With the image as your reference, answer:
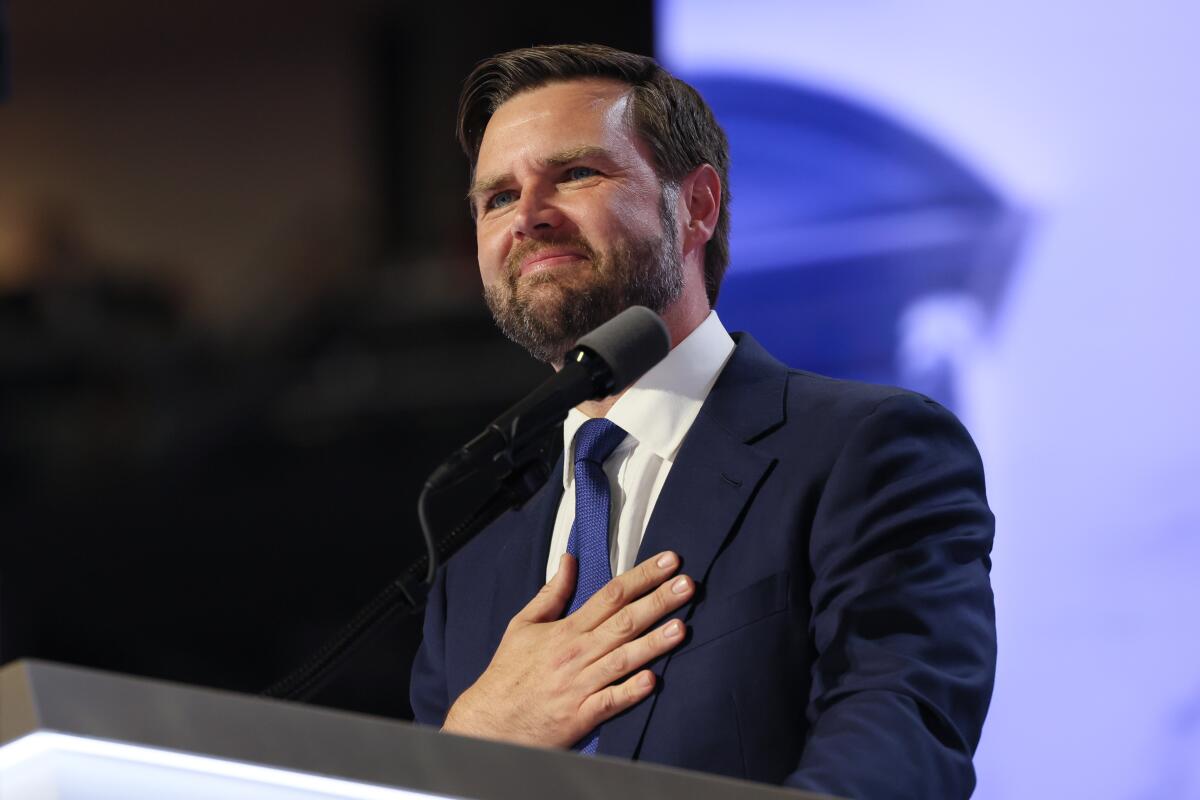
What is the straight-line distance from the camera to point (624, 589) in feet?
5.25

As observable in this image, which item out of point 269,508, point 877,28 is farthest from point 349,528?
point 877,28

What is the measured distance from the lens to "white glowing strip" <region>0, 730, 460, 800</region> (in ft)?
2.78

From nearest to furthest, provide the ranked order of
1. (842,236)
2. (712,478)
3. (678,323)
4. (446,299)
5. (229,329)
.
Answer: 1. (712,478)
2. (678,323)
3. (842,236)
4. (446,299)
5. (229,329)

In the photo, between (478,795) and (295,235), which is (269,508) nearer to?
(295,235)

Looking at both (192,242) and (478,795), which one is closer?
(478,795)

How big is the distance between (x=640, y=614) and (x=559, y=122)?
761mm

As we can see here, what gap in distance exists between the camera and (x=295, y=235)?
317 cm

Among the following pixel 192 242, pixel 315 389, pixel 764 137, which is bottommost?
pixel 315 389

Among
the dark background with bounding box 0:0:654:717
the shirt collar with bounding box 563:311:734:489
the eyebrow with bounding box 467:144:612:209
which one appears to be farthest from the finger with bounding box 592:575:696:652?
the dark background with bounding box 0:0:654:717

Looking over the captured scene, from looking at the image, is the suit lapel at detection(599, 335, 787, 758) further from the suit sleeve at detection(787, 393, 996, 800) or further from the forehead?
the forehead

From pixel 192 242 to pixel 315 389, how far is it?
0.54 m

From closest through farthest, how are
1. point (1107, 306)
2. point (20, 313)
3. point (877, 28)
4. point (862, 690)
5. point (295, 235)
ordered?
point (862, 690)
point (1107, 306)
point (877, 28)
point (295, 235)
point (20, 313)

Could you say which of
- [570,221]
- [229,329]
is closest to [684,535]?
[570,221]

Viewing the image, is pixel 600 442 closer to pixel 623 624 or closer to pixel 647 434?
pixel 647 434
